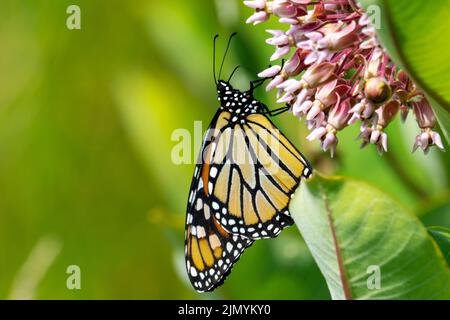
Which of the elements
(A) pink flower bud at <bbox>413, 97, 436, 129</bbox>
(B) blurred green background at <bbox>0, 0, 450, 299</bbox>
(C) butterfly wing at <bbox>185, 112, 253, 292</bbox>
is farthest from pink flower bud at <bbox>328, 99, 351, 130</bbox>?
(B) blurred green background at <bbox>0, 0, 450, 299</bbox>

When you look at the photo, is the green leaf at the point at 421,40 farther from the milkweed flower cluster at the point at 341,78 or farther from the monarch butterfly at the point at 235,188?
the monarch butterfly at the point at 235,188

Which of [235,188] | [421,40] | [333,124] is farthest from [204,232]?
[421,40]

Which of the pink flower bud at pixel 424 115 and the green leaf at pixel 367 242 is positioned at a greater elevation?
the pink flower bud at pixel 424 115

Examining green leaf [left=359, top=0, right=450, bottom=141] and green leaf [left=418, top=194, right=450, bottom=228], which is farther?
green leaf [left=418, top=194, right=450, bottom=228]

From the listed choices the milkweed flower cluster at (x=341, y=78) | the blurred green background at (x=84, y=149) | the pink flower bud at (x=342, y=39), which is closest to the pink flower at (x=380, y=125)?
the milkweed flower cluster at (x=341, y=78)

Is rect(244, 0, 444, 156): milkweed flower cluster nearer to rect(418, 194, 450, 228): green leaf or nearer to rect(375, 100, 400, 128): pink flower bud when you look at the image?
rect(375, 100, 400, 128): pink flower bud

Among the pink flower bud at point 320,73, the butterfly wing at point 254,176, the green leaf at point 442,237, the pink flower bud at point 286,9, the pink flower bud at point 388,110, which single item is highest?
the pink flower bud at point 286,9
